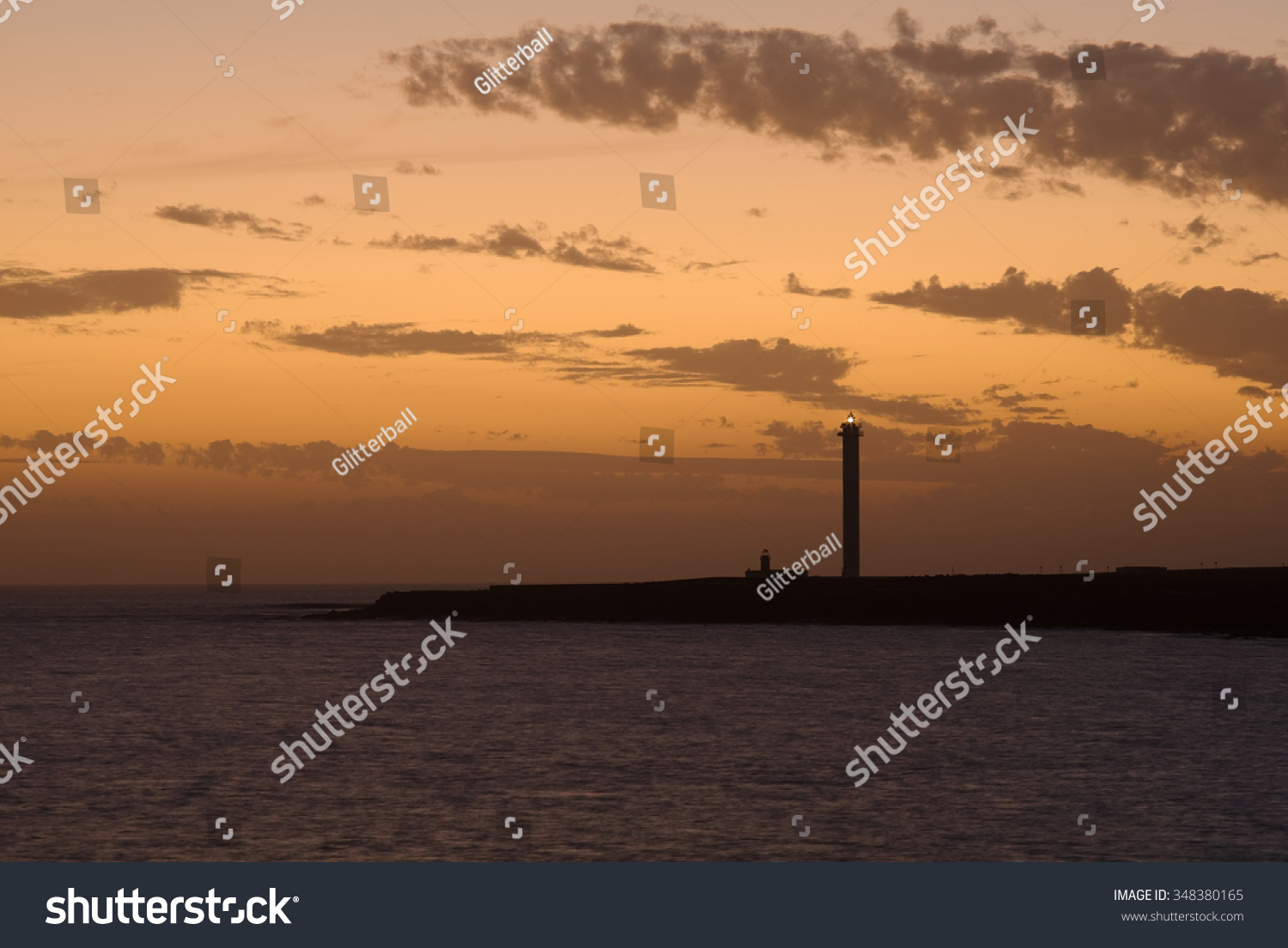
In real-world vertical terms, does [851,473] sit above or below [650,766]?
above

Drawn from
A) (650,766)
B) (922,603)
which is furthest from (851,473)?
(650,766)

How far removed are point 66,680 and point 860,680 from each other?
1960 inches

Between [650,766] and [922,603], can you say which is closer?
[650,766]

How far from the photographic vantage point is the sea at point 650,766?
94.3ft

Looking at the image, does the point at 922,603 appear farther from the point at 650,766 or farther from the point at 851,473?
the point at 650,766

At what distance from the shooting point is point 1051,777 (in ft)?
125

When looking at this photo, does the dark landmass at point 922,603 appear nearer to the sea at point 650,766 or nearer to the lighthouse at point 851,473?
the lighthouse at point 851,473

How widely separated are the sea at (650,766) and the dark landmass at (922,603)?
56199mm

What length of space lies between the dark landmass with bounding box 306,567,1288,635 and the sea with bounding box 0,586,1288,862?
56199 mm

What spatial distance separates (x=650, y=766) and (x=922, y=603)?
408 feet

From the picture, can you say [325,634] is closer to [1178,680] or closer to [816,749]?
[1178,680]

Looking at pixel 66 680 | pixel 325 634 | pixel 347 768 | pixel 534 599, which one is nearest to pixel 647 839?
pixel 347 768


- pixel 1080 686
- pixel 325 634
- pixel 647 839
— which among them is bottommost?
pixel 647 839

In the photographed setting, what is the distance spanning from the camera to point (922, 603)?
6275 inches
